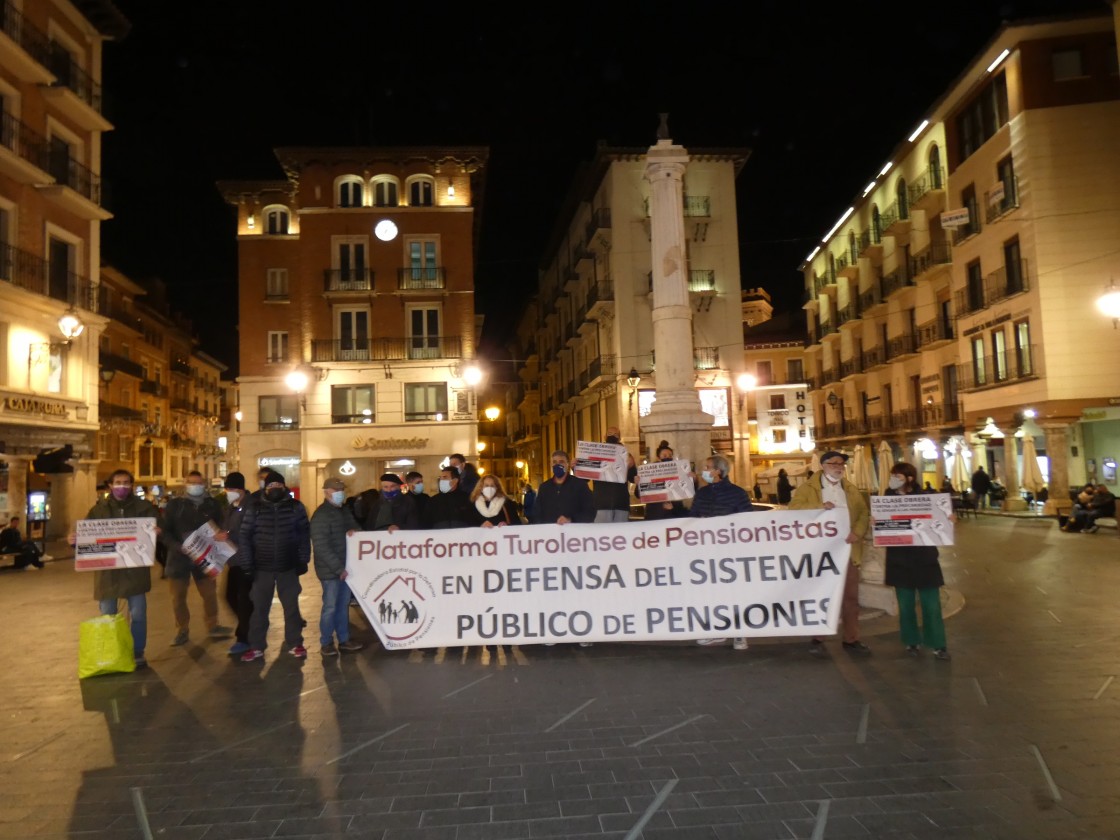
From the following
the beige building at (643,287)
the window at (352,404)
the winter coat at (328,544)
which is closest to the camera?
the winter coat at (328,544)

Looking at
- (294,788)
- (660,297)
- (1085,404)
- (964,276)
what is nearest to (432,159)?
(660,297)

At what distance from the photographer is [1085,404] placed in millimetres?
28375

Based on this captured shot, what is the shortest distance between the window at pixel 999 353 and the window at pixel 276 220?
33.5m

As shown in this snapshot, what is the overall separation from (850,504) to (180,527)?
7808mm

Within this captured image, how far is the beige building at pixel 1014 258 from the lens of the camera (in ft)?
94.2

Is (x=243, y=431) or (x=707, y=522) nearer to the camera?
(x=707, y=522)

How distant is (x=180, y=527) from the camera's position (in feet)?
32.2

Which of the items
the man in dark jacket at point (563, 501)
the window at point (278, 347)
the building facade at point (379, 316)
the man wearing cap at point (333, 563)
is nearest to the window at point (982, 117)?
the building facade at point (379, 316)

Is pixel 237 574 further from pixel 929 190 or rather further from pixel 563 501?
pixel 929 190

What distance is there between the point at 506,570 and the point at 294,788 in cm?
371

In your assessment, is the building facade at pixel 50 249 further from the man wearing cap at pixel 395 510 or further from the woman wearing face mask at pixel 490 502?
the woman wearing face mask at pixel 490 502

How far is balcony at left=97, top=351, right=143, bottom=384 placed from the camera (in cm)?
4516

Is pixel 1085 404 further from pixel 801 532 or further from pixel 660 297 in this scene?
pixel 801 532

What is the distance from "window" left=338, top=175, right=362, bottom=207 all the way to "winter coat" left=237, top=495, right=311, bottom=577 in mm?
32564
